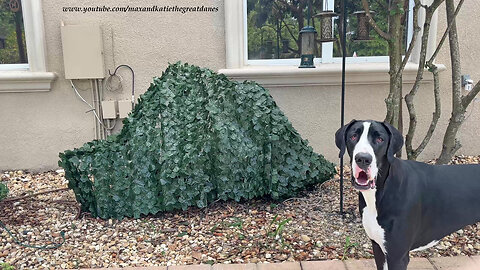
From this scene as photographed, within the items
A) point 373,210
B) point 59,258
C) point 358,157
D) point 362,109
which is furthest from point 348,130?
point 362,109

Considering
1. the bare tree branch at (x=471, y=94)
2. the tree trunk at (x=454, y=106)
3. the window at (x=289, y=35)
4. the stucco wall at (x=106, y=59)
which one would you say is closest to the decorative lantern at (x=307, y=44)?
the window at (x=289, y=35)

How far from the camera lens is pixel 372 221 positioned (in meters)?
2.36

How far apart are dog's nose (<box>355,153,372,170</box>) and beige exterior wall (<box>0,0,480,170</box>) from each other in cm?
295

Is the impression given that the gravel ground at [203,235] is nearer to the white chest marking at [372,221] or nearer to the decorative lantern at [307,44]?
the white chest marking at [372,221]

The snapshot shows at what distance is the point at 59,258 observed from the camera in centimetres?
313

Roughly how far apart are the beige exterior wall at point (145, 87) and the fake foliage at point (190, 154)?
1.24 meters

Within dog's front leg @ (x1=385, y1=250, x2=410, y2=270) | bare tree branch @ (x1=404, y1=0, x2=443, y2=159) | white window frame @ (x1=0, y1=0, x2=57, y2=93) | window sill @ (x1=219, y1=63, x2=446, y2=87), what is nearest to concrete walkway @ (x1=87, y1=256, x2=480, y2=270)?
dog's front leg @ (x1=385, y1=250, x2=410, y2=270)

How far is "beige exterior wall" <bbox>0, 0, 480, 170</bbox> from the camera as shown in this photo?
16.0 ft

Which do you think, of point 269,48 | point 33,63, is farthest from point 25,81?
point 269,48

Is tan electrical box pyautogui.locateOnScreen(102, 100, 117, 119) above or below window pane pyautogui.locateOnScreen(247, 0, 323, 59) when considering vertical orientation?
below

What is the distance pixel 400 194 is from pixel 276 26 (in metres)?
3.34

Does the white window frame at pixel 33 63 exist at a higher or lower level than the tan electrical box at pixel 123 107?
higher

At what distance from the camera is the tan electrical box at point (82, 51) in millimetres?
4719

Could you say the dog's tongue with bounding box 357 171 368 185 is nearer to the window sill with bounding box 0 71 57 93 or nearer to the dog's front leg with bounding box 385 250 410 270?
the dog's front leg with bounding box 385 250 410 270
